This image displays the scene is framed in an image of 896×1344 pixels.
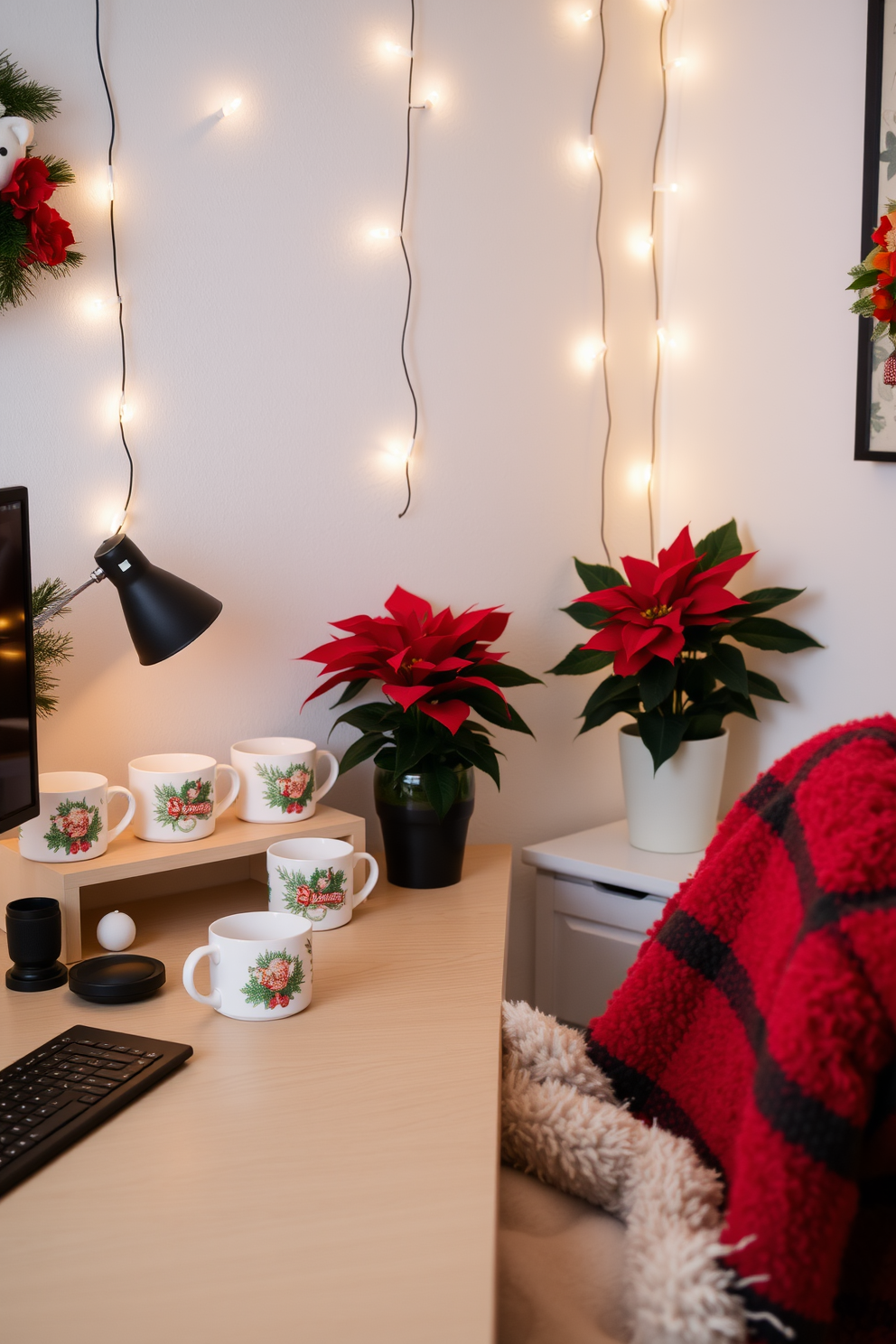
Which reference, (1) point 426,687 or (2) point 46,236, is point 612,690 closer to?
(1) point 426,687

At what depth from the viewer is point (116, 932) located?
3.73ft

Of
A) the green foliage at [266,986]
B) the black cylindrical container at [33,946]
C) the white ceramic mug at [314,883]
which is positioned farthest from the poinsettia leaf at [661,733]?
the black cylindrical container at [33,946]

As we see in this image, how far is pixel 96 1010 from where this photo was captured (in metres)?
0.99

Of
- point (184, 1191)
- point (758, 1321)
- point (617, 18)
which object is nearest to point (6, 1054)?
point (184, 1191)

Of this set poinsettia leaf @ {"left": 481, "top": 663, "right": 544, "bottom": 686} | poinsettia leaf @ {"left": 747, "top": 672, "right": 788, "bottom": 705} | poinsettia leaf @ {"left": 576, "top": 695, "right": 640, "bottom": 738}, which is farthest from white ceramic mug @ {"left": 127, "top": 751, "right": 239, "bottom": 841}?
poinsettia leaf @ {"left": 747, "top": 672, "right": 788, "bottom": 705}

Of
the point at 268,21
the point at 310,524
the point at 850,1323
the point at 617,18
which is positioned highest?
the point at 617,18

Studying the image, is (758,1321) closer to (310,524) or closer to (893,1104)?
(893,1104)

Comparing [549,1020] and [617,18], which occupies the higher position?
[617,18]

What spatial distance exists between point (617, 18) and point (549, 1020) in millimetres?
1653

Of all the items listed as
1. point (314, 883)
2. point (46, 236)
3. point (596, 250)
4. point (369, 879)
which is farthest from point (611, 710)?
point (46, 236)

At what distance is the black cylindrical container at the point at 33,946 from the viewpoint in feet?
3.37

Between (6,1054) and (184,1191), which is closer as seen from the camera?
(184,1191)

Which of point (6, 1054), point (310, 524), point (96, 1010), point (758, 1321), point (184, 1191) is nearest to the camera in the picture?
point (758, 1321)

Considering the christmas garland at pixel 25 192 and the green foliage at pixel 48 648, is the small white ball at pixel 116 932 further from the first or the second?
the christmas garland at pixel 25 192
